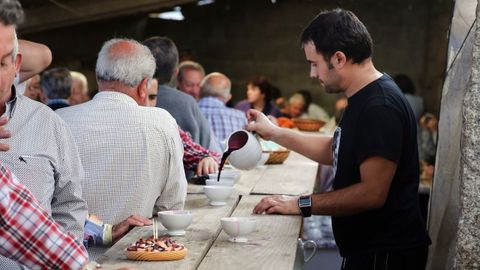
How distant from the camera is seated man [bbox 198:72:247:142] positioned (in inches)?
293

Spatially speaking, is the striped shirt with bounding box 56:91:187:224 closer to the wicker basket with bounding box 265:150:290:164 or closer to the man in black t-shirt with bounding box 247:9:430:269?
the man in black t-shirt with bounding box 247:9:430:269

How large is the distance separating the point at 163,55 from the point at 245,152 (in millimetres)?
1566

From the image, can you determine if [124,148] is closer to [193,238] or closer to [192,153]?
[193,238]

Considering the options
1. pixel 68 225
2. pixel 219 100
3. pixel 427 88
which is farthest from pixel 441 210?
pixel 427 88

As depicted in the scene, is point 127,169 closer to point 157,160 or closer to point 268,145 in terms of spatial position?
point 157,160

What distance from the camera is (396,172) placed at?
3.24 meters

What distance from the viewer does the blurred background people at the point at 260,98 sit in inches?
421

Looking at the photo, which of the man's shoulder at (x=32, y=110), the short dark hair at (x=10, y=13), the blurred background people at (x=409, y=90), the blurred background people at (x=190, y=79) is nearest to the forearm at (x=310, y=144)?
the man's shoulder at (x=32, y=110)

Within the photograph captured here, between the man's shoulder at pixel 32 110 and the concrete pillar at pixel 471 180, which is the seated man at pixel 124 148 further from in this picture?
the concrete pillar at pixel 471 180

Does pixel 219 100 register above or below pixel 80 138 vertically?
below

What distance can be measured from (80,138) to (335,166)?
99 centimetres

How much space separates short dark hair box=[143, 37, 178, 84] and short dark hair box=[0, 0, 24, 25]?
3.56 metres

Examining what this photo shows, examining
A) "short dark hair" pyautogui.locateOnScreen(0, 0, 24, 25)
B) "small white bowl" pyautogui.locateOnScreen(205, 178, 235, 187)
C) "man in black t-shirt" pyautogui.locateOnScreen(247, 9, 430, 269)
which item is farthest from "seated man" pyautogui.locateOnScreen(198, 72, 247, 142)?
"short dark hair" pyautogui.locateOnScreen(0, 0, 24, 25)

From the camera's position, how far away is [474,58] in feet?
9.75
